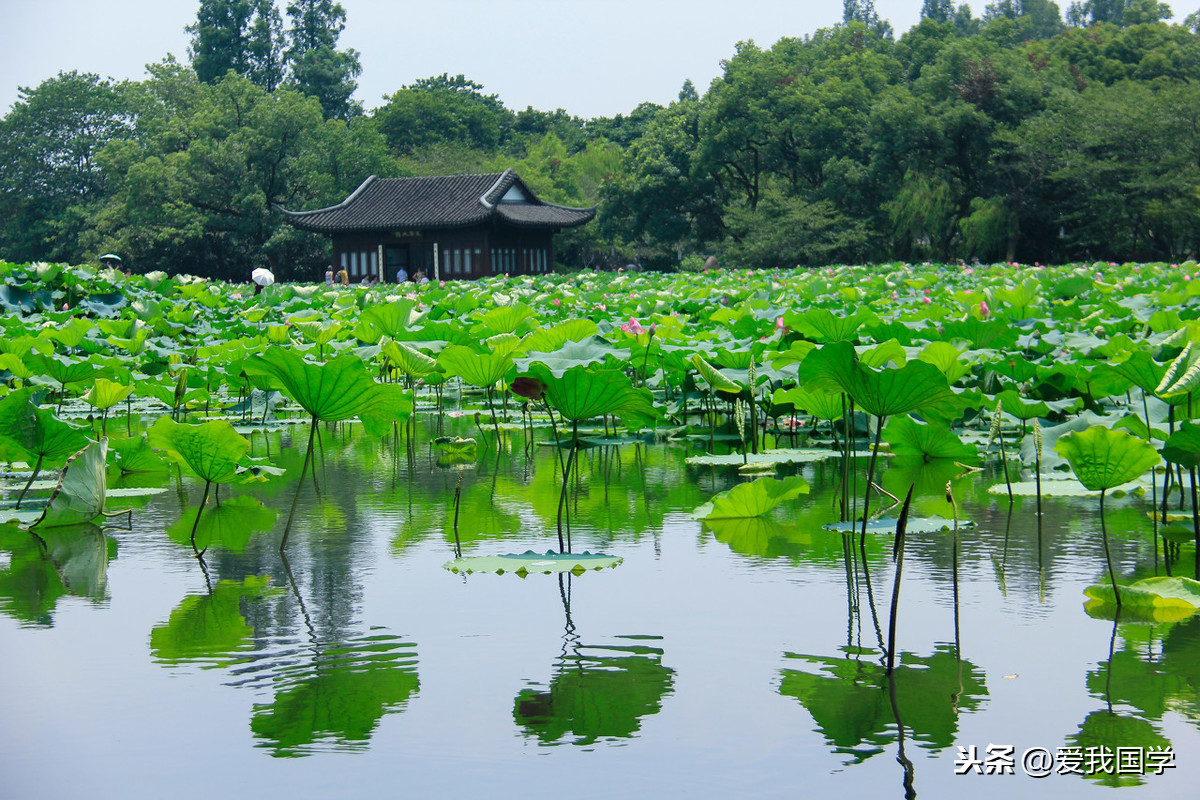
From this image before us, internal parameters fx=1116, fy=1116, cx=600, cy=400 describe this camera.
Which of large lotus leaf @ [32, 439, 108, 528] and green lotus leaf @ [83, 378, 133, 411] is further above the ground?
green lotus leaf @ [83, 378, 133, 411]

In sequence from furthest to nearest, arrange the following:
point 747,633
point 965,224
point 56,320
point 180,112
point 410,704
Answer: point 180,112, point 965,224, point 56,320, point 747,633, point 410,704

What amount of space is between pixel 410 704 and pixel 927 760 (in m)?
0.72

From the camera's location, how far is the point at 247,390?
538 cm

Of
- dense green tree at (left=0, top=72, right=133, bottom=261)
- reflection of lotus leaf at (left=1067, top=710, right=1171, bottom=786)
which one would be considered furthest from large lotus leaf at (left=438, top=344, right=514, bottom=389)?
dense green tree at (left=0, top=72, right=133, bottom=261)

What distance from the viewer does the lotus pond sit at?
1439 mm

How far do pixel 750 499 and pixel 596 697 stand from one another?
1332mm

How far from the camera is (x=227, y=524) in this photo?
297cm

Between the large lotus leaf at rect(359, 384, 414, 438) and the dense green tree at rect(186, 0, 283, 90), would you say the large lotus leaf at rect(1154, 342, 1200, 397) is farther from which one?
the dense green tree at rect(186, 0, 283, 90)

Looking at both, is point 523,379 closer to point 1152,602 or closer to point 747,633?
point 747,633

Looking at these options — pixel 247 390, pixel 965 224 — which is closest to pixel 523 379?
pixel 247 390

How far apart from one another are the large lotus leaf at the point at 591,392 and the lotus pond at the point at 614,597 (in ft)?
0.04

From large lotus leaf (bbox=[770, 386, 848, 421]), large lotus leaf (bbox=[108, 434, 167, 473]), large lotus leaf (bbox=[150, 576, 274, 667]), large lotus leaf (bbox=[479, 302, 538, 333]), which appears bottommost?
large lotus leaf (bbox=[150, 576, 274, 667])

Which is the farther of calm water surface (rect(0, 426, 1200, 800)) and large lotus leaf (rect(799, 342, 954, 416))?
large lotus leaf (rect(799, 342, 954, 416))

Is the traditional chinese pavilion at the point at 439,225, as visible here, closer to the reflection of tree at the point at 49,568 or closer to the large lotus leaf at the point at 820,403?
the large lotus leaf at the point at 820,403
